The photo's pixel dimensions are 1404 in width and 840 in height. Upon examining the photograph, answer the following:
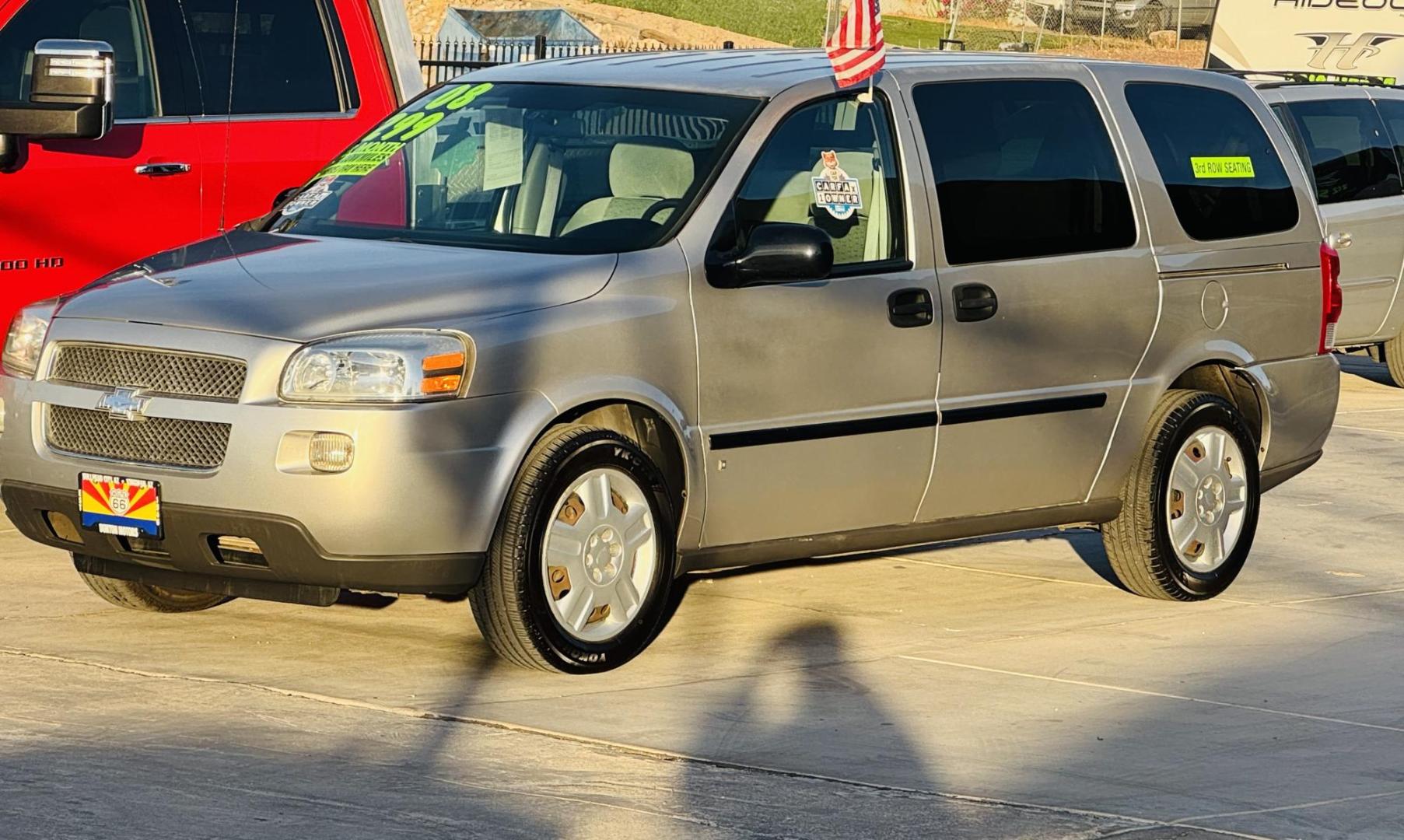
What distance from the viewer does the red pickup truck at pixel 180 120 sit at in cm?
861

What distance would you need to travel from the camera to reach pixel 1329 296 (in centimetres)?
883

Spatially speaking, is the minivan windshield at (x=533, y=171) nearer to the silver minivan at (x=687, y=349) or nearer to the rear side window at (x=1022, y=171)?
the silver minivan at (x=687, y=349)

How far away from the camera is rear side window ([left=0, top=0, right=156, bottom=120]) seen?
8633mm

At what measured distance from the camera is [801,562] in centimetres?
890

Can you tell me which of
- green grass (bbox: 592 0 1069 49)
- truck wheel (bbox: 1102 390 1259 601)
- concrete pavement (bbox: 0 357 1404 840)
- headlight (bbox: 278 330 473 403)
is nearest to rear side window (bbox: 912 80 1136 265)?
truck wheel (bbox: 1102 390 1259 601)

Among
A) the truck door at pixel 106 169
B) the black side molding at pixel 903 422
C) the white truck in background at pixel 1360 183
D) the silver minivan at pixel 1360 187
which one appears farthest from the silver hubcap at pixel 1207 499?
the silver minivan at pixel 1360 187

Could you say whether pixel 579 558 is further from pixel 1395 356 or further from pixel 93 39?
pixel 1395 356

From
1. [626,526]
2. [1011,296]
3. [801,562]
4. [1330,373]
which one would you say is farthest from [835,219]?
[1330,373]

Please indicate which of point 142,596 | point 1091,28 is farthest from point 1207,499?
point 1091,28

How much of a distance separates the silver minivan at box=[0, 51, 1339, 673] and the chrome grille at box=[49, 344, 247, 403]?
11 mm

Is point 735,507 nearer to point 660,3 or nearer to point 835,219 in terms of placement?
point 835,219

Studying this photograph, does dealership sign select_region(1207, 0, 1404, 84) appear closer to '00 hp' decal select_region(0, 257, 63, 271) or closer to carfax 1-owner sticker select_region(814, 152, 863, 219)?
carfax 1-owner sticker select_region(814, 152, 863, 219)

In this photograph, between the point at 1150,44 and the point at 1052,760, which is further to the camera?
the point at 1150,44

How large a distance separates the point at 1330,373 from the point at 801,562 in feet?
6.97
